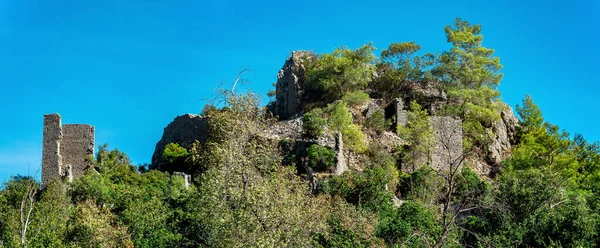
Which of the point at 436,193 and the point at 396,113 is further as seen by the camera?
the point at 396,113

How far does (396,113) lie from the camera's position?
5653 centimetres

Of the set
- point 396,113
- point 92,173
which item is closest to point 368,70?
point 396,113

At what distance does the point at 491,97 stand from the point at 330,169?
1703cm

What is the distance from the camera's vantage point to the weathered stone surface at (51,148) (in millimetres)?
51219

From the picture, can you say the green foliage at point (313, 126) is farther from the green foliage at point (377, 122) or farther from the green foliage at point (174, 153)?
the green foliage at point (174, 153)

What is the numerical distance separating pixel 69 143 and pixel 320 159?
13874 mm

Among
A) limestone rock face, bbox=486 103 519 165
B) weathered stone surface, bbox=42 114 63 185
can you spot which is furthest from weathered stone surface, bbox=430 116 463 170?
weathered stone surface, bbox=42 114 63 185

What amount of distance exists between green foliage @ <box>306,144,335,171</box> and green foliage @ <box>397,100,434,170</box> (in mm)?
6253

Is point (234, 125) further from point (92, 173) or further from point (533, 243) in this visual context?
point (92, 173)

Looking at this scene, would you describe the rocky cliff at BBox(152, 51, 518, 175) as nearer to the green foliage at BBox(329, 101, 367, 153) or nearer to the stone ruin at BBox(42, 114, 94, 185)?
the green foliage at BBox(329, 101, 367, 153)

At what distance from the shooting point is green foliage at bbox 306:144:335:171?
48.1 meters

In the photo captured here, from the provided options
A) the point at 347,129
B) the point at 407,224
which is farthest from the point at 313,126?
the point at 407,224

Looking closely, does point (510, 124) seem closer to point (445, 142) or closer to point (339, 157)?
point (445, 142)

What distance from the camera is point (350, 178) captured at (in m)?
46.8
